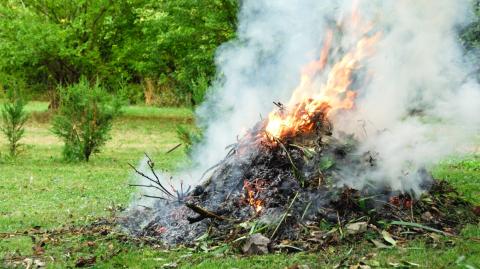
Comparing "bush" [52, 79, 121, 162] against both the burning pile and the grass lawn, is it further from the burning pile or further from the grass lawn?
the burning pile

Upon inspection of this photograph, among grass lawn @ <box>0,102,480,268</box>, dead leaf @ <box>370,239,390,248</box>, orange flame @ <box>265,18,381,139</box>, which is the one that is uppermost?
orange flame @ <box>265,18,381,139</box>

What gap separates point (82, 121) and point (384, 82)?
8.32m

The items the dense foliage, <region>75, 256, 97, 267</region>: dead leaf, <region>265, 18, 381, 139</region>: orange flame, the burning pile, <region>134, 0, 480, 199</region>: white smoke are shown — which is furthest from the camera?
the dense foliage

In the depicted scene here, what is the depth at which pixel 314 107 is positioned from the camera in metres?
7.04

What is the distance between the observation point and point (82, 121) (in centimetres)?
1412

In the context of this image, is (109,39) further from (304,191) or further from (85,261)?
(85,261)

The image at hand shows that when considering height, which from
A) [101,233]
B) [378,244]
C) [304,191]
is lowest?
[101,233]

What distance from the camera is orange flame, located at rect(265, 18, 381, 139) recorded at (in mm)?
6965

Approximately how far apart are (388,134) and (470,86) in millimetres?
2594

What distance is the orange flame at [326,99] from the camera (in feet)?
22.9

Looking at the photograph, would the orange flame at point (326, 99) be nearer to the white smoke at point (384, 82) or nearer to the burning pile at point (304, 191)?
the burning pile at point (304, 191)

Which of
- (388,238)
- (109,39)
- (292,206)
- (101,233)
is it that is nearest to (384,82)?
(292,206)

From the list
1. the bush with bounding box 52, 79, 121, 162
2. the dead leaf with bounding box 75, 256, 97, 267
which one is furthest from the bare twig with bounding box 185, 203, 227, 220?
the bush with bounding box 52, 79, 121, 162

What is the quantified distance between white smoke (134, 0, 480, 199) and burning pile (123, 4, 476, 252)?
18 cm
